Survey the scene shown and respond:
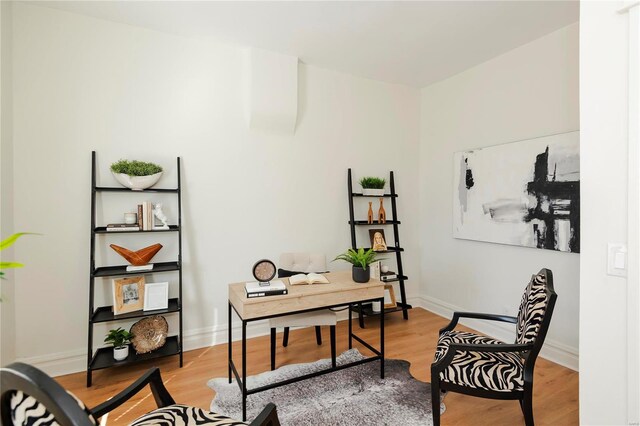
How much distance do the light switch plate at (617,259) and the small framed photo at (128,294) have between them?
10.2ft

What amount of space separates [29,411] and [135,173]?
2141mm

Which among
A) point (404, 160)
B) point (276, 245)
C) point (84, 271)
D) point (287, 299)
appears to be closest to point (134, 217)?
point (84, 271)

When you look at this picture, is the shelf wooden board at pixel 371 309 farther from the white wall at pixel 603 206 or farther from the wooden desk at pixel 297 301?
the white wall at pixel 603 206

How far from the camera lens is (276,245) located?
138 inches

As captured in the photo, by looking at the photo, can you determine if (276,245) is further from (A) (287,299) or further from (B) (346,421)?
(B) (346,421)

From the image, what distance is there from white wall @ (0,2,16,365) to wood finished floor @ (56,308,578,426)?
53 centimetres

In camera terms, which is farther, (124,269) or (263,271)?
(124,269)

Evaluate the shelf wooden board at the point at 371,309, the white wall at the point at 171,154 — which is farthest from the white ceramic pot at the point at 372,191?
the shelf wooden board at the point at 371,309

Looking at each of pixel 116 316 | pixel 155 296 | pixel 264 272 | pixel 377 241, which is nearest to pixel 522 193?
pixel 377 241

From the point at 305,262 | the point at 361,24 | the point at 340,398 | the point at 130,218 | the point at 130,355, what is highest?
the point at 361,24

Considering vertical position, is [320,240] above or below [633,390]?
above

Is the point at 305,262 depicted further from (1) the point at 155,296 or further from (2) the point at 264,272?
(1) the point at 155,296

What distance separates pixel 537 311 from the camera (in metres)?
1.83

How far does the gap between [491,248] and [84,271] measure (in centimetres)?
386
